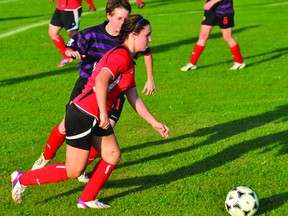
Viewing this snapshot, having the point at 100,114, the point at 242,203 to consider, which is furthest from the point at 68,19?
the point at 242,203

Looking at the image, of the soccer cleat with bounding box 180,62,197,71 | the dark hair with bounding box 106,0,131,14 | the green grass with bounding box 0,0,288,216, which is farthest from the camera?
the soccer cleat with bounding box 180,62,197,71

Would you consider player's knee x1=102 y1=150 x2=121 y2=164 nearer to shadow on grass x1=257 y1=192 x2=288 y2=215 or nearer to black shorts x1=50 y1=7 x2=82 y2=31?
shadow on grass x1=257 y1=192 x2=288 y2=215

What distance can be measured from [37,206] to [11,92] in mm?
5730

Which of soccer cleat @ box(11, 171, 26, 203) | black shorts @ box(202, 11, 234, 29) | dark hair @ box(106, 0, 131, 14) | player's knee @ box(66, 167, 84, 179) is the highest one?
dark hair @ box(106, 0, 131, 14)

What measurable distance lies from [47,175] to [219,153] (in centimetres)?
261

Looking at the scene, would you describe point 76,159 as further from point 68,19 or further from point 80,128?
point 68,19

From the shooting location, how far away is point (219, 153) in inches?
309

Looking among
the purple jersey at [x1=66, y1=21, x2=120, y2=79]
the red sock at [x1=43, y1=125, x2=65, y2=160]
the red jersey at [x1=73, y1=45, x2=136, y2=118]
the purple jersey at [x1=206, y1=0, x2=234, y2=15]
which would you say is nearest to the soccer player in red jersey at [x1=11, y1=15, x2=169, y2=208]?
the red jersey at [x1=73, y1=45, x2=136, y2=118]

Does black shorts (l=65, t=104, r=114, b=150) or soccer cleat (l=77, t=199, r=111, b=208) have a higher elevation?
black shorts (l=65, t=104, r=114, b=150)

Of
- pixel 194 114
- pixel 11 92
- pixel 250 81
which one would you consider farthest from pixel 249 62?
pixel 11 92

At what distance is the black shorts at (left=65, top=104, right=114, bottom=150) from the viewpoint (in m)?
5.77

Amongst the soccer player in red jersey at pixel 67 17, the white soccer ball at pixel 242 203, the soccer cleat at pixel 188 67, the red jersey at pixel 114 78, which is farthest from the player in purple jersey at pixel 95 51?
the soccer player in red jersey at pixel 67 17

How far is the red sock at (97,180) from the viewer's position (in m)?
6.03

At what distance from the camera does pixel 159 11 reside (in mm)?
Answer: 25312
